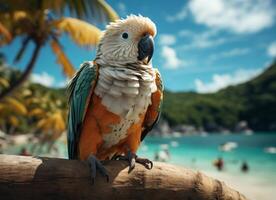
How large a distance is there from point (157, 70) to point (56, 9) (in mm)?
5840

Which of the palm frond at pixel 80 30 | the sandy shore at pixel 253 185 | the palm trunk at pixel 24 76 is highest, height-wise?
the palm frond at pixel 80 30

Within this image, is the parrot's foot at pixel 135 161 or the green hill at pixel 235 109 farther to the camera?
the green hill at pixel 235 109

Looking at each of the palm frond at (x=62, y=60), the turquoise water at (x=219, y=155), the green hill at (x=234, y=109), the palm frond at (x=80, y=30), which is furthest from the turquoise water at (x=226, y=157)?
the green hill at (x=234, y=109)

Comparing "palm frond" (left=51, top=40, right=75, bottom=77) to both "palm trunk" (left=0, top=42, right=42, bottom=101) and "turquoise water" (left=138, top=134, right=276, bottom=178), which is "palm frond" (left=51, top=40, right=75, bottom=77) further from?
"turquoise water" (left=138, top=134, right=276, bottom=178)

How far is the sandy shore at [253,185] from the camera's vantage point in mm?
13539

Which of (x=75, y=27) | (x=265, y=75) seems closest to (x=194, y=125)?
(x=265, y=75)

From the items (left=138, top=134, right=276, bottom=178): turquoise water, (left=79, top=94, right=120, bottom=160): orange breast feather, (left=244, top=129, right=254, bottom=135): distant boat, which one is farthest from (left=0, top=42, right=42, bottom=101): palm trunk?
(left=244, top=129, right=254, bottom=135): distant boat

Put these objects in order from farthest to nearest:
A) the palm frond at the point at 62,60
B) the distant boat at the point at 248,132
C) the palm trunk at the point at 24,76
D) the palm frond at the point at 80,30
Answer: the distant boat at the point at 248,132 < the palm frond at the point at 62,60 < the palm frond at the point at 80,30 < the palm trunk at the point at 24,76

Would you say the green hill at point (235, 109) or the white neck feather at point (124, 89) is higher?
the green hill at point (235, 109)

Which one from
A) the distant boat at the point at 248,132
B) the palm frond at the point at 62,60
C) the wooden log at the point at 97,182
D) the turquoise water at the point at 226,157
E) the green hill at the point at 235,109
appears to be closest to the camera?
the wooden log at the point at 97,182

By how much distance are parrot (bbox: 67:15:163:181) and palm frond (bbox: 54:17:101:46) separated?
5.89m

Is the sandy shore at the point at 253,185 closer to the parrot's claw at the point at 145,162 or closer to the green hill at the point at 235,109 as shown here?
the parrot's claw at the point at 145,162

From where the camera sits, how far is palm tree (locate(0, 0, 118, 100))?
8023 mm

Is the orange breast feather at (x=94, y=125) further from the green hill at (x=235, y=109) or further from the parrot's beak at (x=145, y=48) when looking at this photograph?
the green hill at (x=235, y=109)
